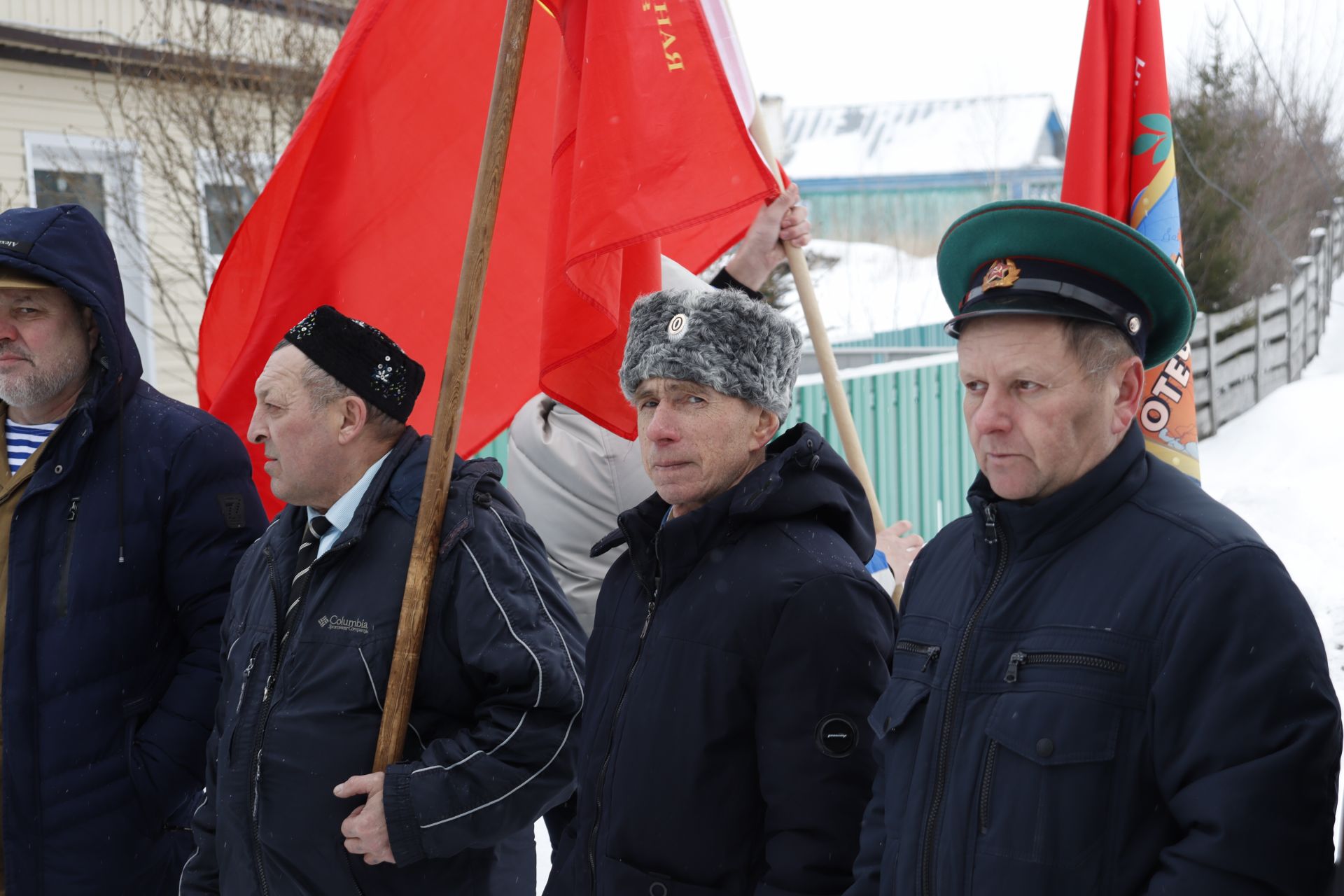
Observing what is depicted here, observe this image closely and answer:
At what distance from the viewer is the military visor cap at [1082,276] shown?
1.86 meters

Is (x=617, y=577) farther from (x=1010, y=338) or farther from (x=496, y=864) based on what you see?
(x=1010, y=338)

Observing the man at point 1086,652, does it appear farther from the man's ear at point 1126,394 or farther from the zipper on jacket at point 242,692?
the zipper on jacket at point 242,692

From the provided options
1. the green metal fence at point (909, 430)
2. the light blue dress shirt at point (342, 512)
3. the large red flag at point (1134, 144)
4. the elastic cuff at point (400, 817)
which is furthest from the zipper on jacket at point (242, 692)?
the green metal fence at point (909, 430)

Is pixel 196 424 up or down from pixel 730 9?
down

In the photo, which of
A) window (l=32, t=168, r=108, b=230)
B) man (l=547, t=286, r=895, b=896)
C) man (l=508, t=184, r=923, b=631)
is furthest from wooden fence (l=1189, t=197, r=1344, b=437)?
man (l=547, t=286, r=895, b=896)

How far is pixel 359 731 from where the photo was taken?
2.58 metres

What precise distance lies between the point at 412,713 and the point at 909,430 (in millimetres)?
5528

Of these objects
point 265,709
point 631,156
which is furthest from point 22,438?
point 631,156

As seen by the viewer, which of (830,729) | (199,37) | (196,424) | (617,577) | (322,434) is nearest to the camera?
(830,729)

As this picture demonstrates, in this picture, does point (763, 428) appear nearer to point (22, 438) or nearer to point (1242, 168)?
point (22, 438)

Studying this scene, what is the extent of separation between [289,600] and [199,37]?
815cm

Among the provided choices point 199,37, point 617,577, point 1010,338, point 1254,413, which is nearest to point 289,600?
point 617,577

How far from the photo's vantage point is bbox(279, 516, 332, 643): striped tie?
2.67 metres

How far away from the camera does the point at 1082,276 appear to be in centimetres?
188
